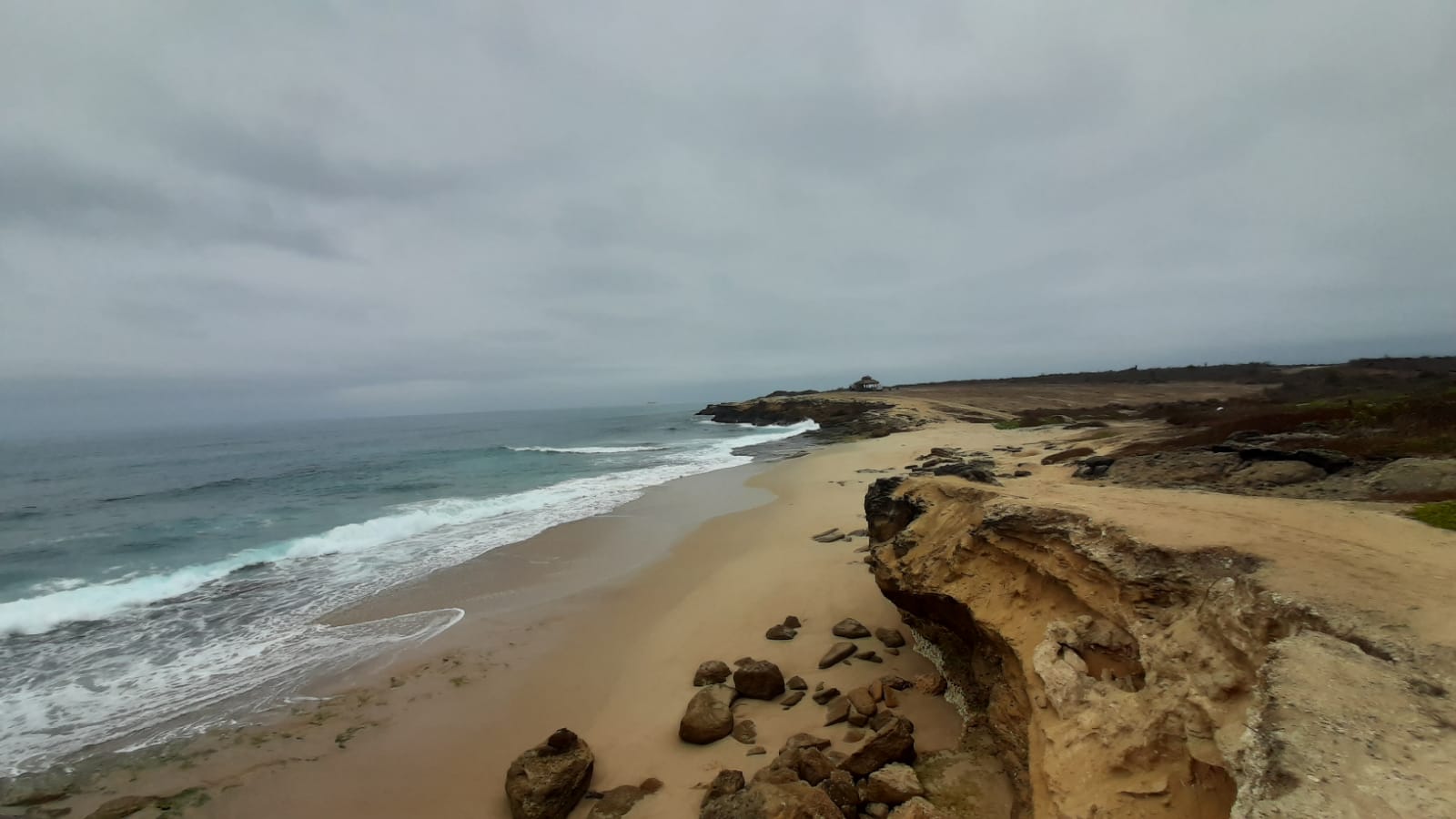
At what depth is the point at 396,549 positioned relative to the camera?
1402 centimetres

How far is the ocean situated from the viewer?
24.0 ft

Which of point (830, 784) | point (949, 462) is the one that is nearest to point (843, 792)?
point (830, 784)

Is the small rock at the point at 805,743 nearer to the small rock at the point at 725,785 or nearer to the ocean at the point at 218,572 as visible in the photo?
the small rock at the point at 725,785

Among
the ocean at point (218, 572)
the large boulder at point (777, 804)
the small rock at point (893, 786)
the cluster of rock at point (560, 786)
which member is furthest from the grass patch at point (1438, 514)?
the ocean at point (218, 572)

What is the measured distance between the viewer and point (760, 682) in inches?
237

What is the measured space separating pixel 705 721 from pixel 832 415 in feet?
159

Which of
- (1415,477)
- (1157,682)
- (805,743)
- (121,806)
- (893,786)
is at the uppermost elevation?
(1415,477)

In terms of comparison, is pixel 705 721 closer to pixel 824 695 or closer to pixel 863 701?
pixel 824 695

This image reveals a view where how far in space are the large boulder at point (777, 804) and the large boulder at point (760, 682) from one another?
1.91m

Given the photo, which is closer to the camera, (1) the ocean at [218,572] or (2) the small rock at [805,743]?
(2) the small rock at [805,743]

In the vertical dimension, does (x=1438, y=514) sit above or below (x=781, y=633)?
above

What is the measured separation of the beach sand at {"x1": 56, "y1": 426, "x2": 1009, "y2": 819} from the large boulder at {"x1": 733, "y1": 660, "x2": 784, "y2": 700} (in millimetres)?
101

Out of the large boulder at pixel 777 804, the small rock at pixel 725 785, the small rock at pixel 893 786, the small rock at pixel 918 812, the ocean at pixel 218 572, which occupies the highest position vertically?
the large boulder at pixel 777 804

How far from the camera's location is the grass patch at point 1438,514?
4609 mm
